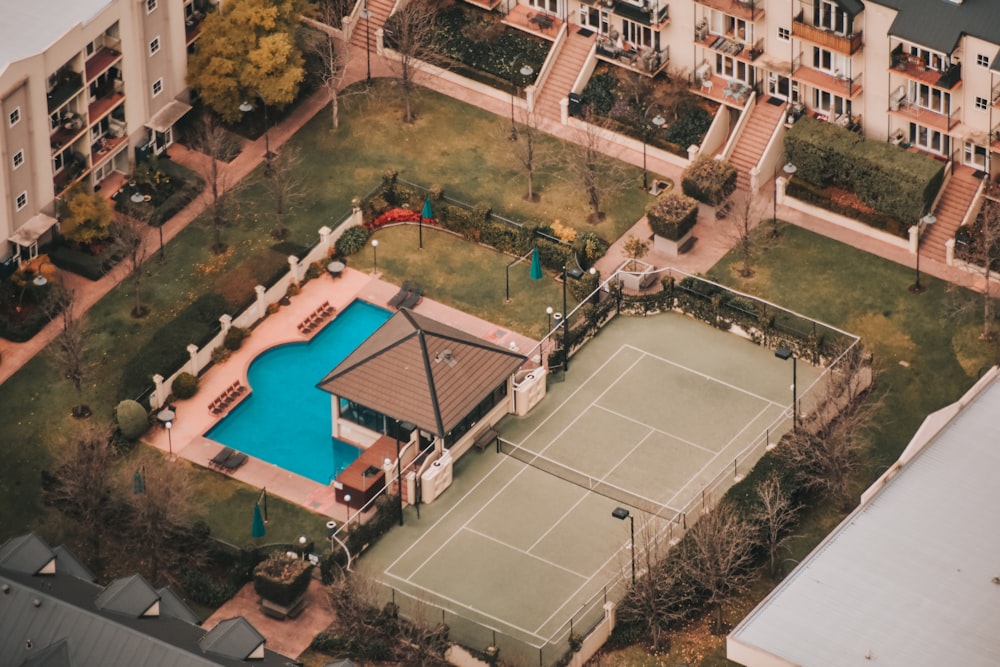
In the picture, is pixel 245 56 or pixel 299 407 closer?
pixel 299 407

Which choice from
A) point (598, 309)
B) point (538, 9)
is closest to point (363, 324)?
point (598, 309)

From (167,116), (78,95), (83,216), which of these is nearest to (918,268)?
(167,116)

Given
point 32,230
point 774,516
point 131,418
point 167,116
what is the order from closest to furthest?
point 774,516 < point 131,418 < point 32,230 < point 167,116

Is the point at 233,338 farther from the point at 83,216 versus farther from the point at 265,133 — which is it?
the point at 265,133

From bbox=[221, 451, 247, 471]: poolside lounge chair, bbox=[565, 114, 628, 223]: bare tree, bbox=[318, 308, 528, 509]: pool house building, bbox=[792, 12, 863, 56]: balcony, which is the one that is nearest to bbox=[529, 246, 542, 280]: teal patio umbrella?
bbox=[565, 114, 628, 223]: bare tree

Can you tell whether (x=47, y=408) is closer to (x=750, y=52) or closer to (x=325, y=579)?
(x=325, y=579)

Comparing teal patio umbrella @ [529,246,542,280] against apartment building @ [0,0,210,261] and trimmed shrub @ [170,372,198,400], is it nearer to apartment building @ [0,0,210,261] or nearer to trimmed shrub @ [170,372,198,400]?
trimmed shrub @ [170,372,198,400]

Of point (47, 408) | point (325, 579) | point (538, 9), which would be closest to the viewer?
point (325, 579)

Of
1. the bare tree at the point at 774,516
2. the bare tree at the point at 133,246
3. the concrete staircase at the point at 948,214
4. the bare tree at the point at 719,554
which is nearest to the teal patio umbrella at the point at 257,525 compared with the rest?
the bare tree at the point at 133,246
